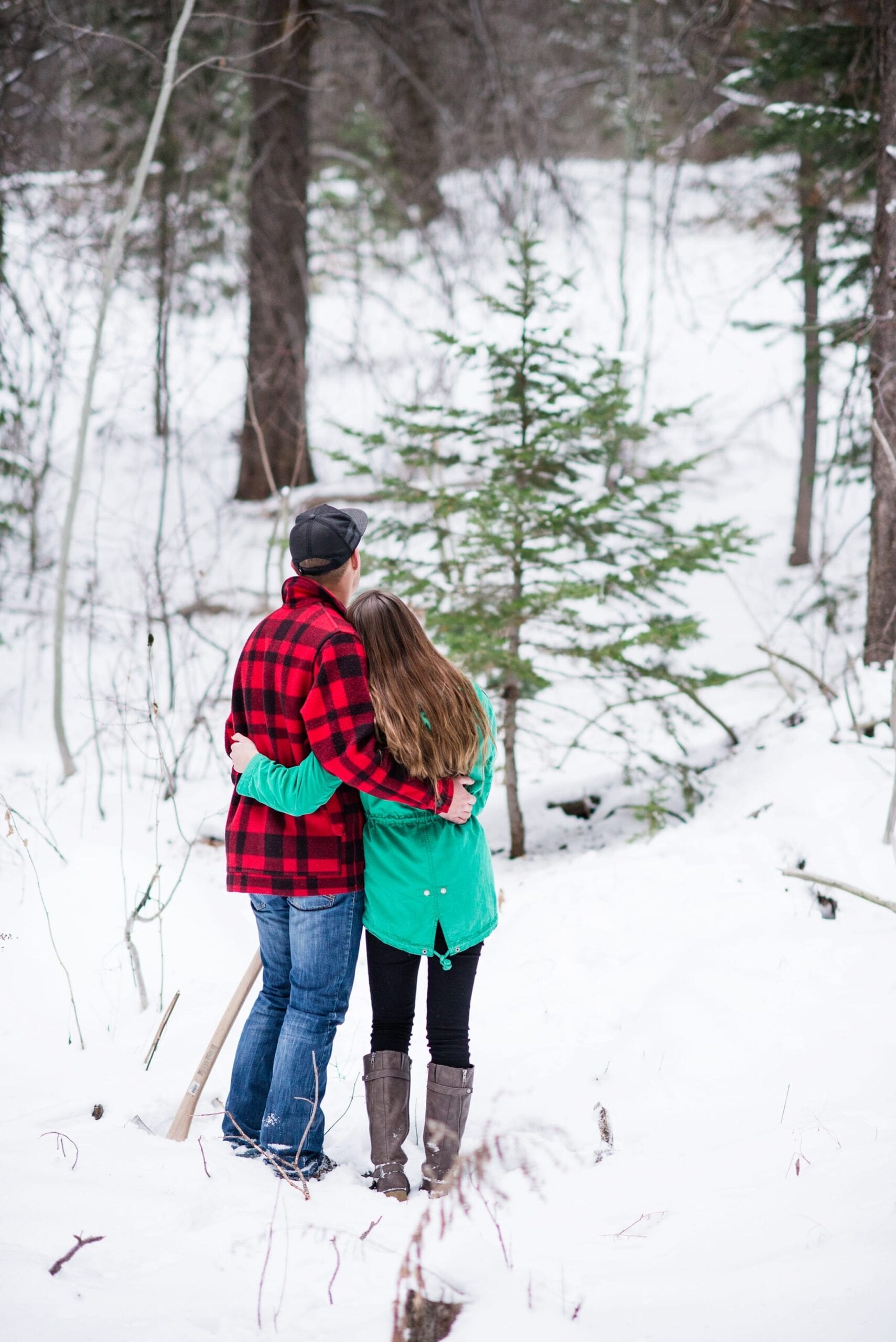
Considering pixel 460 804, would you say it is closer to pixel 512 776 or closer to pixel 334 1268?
pixel 334 1268

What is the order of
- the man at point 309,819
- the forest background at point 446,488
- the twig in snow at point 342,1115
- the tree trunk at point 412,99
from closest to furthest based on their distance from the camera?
the man at point 309,819
the twig in snow at point 342,1115
the forest background at point 446,488
the tree trunk at point 412,99

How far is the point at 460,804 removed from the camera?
237 cm

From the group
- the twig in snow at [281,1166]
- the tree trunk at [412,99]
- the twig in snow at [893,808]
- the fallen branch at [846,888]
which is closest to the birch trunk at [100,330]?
the twig in snow at [281,1166]

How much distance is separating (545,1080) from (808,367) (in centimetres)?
1046

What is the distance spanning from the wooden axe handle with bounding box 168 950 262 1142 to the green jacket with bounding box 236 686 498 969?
1.46 ft

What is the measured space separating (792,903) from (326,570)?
9.12 ft

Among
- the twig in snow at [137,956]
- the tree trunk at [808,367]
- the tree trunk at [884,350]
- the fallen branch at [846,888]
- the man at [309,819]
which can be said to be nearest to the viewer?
the man at [309,819]

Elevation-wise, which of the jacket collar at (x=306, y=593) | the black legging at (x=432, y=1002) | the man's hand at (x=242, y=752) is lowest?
the black legging at (x=432, y=1002)

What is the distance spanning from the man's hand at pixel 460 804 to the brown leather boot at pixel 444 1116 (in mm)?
732

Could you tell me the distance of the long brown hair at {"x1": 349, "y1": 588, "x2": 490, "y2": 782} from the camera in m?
2.30

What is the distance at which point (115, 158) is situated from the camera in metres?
11.0

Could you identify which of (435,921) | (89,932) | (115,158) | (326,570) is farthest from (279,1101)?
(115,158)

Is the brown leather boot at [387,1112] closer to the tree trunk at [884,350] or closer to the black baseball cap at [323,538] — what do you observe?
the black baseball cap at [323,538]

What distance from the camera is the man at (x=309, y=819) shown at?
2.29 meters
